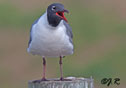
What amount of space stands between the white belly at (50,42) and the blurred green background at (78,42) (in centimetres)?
445

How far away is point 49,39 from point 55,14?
1.00 feet

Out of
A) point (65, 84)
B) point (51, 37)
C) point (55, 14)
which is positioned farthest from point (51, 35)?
point (65, 84)

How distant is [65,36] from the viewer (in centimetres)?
733

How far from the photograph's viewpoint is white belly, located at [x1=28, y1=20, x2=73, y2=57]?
7180mm

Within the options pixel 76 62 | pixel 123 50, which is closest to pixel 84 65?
pixel 76 62

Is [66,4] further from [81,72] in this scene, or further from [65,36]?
[65,36]

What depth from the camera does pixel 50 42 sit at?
282 inches

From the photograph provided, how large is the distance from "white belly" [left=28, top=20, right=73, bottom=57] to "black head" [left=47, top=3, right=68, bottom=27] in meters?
0.11

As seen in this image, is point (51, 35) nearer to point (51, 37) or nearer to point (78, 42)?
point (51, 37)

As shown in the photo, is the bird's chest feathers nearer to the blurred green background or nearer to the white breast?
the white breast

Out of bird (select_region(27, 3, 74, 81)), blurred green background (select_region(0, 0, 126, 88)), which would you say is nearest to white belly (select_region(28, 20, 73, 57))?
bird (select_region(27, 3, 74, 81))

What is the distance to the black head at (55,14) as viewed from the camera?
704cm

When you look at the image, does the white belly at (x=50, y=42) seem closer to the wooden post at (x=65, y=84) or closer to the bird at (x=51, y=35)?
the bird at (x=51, y=35)

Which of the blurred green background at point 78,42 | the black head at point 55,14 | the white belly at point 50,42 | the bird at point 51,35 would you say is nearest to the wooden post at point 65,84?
the bird at point 51,35
